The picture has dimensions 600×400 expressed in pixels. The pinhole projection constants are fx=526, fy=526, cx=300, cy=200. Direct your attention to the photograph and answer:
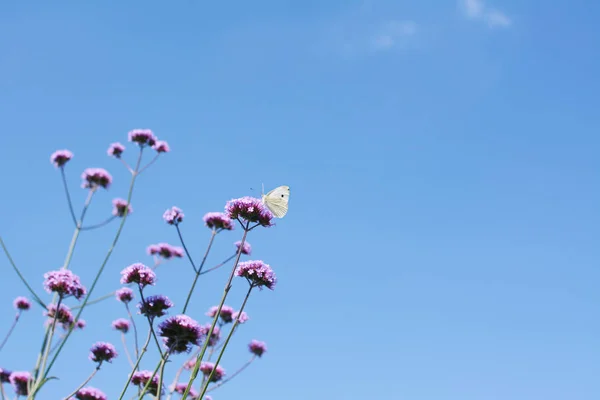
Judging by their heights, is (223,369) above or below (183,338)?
above

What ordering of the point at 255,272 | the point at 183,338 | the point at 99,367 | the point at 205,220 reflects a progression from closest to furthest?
the point at 183,338 < the point at 255,272 < the point at 99,367 < the point at 205,220

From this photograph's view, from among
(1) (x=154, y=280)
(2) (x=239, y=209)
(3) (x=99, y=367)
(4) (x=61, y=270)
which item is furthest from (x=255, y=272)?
(3) (x=99, y=367)

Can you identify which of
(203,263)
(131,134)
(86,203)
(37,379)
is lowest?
(37,379)

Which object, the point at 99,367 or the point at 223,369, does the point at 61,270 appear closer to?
the point at 99,367

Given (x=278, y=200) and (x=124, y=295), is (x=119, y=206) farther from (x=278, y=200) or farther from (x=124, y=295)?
(x=278, y=200)

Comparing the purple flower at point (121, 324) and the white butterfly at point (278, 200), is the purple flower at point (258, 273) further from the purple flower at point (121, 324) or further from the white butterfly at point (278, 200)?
the purple flower at point (121, 324)

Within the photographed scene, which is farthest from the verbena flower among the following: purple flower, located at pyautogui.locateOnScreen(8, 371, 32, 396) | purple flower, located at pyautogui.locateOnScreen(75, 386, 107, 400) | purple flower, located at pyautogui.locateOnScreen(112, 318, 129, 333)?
purple flower, located at pyautogui.locateOnScreen(8, 371, 32, 396)

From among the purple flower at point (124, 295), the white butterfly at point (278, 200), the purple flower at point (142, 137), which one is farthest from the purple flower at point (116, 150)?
the white butterfly at point (278, 200)
